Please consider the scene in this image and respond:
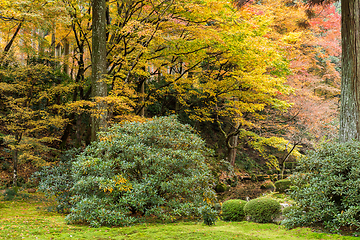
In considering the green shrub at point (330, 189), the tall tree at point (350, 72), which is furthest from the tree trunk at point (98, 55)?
the tall tree at point (350, 72)

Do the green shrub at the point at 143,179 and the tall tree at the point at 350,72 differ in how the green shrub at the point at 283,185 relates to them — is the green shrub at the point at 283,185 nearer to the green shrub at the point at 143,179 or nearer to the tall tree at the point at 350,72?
the tall tree at the point at 350,72

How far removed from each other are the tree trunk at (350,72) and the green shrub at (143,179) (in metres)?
3.30

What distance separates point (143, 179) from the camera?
446cm

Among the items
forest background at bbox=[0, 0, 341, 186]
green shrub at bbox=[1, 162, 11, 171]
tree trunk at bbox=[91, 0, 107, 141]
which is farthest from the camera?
green shrub at bbox=[1, 162, 11, 171]

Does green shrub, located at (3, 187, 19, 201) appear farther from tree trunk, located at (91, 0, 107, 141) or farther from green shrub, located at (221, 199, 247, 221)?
green shrub, located at (221, 199, 247, 221)

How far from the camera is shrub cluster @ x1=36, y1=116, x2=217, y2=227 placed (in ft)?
13.9

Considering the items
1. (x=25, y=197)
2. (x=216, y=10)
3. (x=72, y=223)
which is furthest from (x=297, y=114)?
(x=25, y=197)

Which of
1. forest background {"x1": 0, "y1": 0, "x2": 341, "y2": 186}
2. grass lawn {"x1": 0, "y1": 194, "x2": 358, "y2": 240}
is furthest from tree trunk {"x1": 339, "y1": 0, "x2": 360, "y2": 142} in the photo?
grass lawn {"x1": 0, "y1": 194, "x2": 358, "y2": 240}

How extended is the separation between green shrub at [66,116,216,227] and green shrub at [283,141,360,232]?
162 centimetres

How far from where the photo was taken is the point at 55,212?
5562 millimetres

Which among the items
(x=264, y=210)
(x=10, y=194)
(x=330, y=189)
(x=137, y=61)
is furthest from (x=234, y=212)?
(x=10, y=194)

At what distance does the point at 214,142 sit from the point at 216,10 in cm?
931

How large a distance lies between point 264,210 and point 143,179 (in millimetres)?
3064

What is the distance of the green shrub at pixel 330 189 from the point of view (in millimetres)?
3654
